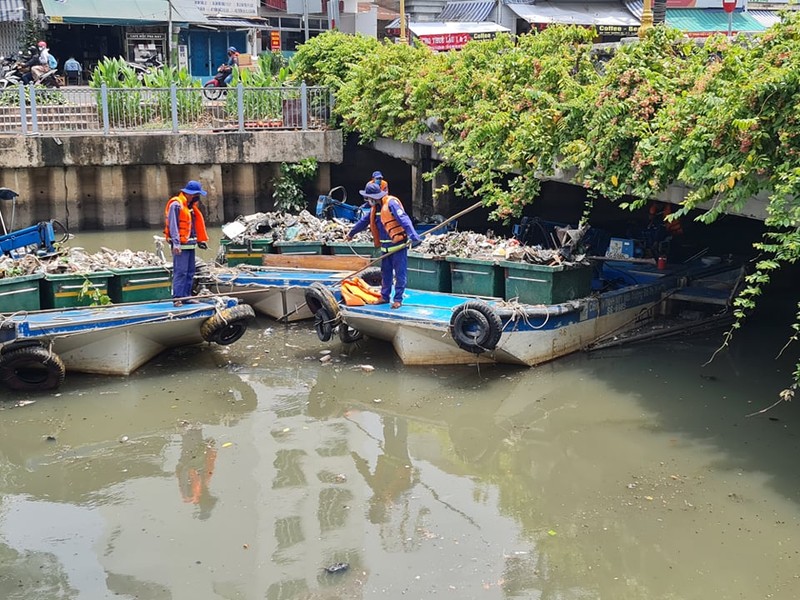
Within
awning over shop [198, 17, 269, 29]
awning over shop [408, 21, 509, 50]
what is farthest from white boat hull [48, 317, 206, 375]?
awning over shop [198, 17, 269, 29]

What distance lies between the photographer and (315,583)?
23.2 ft

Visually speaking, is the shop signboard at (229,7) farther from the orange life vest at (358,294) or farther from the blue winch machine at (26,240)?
the orange life vest at (358,294)

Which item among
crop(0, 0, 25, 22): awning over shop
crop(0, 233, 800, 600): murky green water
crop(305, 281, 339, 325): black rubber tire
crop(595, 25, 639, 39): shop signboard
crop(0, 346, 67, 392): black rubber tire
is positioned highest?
crop(0, 0, 25, 22): awning over shop

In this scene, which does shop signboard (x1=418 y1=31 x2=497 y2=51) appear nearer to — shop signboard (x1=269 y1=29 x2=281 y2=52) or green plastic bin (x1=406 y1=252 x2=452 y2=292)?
shop signboard (x1=269 y1=29 x2=281 y2=52)

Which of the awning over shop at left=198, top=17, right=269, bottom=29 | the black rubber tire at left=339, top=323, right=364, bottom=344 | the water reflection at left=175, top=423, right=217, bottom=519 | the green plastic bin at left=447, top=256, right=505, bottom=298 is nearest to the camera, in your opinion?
the water reflection at left=175, top=423, right=217, bottom=519

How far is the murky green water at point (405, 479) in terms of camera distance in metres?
7.22

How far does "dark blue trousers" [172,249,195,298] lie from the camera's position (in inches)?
468

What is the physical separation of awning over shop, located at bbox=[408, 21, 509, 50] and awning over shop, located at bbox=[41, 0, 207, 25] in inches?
291

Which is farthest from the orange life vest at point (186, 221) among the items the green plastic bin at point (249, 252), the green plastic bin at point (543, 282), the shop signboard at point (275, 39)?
the shop signboard at point (275, 39)

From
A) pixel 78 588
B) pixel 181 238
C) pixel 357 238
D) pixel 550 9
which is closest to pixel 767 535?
pixel 78 588

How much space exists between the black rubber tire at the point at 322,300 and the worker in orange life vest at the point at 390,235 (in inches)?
26.6

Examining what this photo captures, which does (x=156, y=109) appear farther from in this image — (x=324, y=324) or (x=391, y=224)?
(x=391, y=224)

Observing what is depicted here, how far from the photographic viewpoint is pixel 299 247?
14.6 metres

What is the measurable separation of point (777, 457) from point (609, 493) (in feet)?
6.29
